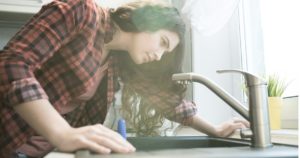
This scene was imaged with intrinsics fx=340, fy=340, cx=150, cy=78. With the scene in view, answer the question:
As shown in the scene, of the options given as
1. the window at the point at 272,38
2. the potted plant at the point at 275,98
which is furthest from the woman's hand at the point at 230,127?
the window at the point at 272,38

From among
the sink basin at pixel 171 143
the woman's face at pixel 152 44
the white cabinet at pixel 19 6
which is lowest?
the sink basin at pixel 171 143

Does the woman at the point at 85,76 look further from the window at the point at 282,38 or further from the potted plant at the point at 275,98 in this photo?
the window at the point at 282,38

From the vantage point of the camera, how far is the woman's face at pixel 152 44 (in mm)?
1047

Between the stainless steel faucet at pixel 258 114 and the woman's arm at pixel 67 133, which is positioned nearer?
the woman's arm at pixel 67 133

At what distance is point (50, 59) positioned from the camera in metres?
0.87

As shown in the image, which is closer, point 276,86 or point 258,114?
point 258,114

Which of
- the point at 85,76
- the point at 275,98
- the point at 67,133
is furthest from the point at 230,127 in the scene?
the point at 67,133

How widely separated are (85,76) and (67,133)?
1.03 feet

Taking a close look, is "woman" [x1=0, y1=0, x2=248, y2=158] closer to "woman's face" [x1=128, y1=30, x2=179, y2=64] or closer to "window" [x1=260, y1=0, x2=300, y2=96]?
"woman's face" [x1=128, y1=30, x2=179, y2=64]

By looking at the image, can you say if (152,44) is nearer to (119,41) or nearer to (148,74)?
(119,41)

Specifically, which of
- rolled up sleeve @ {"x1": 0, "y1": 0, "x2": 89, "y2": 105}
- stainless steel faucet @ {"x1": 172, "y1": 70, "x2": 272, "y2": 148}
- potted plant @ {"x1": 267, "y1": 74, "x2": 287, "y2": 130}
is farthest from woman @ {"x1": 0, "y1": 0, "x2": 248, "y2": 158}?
stainless steel faucet @ {"x1": 172, "y1": 70, "x2": 272, "y2": 148}

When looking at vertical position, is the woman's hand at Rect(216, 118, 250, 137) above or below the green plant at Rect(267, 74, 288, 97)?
below

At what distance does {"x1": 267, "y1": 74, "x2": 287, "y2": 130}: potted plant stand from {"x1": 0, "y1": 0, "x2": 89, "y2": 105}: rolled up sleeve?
597 millimetres

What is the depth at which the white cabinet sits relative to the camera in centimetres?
156
